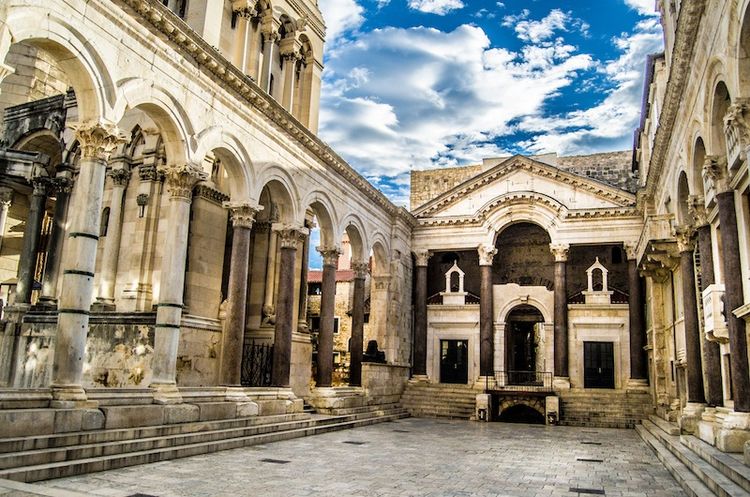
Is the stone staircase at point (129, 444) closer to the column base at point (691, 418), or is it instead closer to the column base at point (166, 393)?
the column base at point (166, 393)

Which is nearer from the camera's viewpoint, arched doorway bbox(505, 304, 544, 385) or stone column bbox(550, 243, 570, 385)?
stone column bbox(550, 243, 570, 385)

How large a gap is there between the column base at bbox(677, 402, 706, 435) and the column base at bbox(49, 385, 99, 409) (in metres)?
12.8

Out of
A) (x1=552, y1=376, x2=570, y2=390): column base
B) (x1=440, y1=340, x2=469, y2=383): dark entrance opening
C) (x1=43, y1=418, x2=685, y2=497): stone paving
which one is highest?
(x1=440, y1=340, x2=469, y2=383): dark entrance opening

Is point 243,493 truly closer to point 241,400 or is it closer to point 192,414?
point 192,414

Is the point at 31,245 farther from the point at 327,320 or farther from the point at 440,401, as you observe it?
the point at 440,401

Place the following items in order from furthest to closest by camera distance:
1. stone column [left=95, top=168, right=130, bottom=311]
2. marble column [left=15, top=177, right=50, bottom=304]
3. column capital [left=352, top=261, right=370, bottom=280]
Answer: column capital [left=352, top=261, right=370, bottom=280] → marble column [left=15, top=177, right=50, bottom=304] → stone column [left=95, top=168, right=130, bottom=311]

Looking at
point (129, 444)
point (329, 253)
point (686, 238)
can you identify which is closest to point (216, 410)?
point (129, 444)

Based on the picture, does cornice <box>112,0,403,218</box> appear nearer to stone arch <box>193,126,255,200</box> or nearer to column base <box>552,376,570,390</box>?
stone arch <box>193,126,255,200</box>

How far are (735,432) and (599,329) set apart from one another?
53.1 feet

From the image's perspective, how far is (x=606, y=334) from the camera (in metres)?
26.3

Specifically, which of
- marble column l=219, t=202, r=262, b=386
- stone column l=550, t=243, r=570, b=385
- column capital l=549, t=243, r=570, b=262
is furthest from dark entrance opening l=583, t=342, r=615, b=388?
marble column l=219, t=202, r=262, b=386

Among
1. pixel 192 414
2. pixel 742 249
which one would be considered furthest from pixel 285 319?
pixel 742 249

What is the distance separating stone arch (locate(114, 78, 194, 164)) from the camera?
39.1 ft

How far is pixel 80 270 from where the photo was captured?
1084 cm
